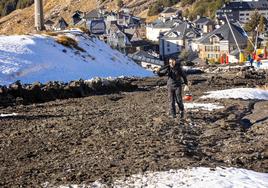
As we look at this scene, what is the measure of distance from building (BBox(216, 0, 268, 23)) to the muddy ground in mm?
99106

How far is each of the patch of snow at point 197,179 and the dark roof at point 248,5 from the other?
111 m

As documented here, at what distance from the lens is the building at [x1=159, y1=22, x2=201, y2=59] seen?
98819 millimetres

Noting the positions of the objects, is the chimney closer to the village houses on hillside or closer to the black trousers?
the village houses on hillside

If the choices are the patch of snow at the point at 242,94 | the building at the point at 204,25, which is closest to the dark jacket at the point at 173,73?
the patch of snow at the point at 242,94

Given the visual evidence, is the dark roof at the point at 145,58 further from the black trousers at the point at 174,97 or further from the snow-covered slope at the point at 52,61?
the black trousers at the point at 174,97

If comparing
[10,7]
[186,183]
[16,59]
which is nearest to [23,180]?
[186,183]

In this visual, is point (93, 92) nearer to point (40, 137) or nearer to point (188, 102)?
point (188, 102)

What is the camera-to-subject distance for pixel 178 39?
330ft

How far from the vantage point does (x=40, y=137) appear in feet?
45.8

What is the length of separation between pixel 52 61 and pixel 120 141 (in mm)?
20208

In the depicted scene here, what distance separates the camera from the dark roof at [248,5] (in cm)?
12162

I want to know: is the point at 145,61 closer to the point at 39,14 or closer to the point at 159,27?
the point at 39,14

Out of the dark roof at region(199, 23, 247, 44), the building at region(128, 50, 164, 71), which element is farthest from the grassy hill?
the building at region(128, 50, 164, 71)

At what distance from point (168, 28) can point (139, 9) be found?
119ft
